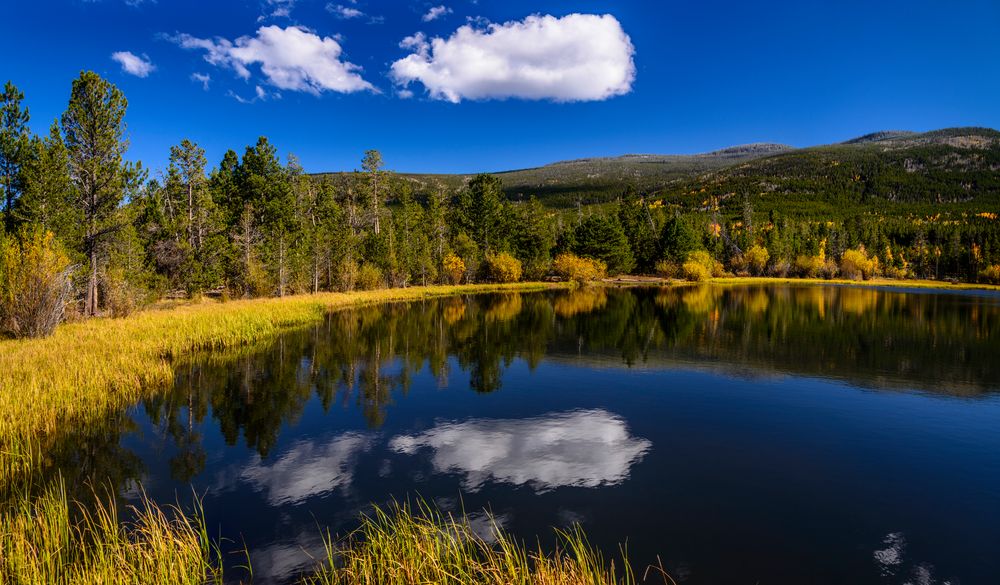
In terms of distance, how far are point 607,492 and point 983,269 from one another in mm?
157652

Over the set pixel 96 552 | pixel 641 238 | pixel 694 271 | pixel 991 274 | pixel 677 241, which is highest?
pixel 641 238

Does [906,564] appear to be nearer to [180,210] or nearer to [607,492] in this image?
[607,492]

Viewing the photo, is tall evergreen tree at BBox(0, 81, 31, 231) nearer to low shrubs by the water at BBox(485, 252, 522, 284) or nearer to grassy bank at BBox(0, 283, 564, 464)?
grassy bank at BBox(0, 283, 564, 464)

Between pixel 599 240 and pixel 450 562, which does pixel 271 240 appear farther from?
pixel 599 240

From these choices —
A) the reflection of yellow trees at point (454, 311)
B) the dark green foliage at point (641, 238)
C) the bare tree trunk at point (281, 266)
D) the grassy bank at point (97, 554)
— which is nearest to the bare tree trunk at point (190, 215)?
the bare tree trunk at point (281, 266)

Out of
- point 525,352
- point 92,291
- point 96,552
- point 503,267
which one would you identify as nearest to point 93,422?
point 96,552

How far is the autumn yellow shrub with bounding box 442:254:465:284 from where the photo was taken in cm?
8144

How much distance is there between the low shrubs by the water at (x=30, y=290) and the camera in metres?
23.7

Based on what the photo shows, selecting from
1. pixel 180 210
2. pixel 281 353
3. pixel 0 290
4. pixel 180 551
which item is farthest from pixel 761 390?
pixel 180 210

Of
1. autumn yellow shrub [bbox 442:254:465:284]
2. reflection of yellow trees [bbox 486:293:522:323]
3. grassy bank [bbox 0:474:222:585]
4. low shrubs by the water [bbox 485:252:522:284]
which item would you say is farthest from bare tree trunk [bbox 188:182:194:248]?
low shrubs by the water [bbox 485:252:522:284]

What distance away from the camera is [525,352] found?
30812mm

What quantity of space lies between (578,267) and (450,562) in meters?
86.2

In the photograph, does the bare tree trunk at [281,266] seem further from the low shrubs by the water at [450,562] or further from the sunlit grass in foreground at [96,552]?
the low shrubs by the water at [450,562]

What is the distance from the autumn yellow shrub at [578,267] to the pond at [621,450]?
61.4 meters
